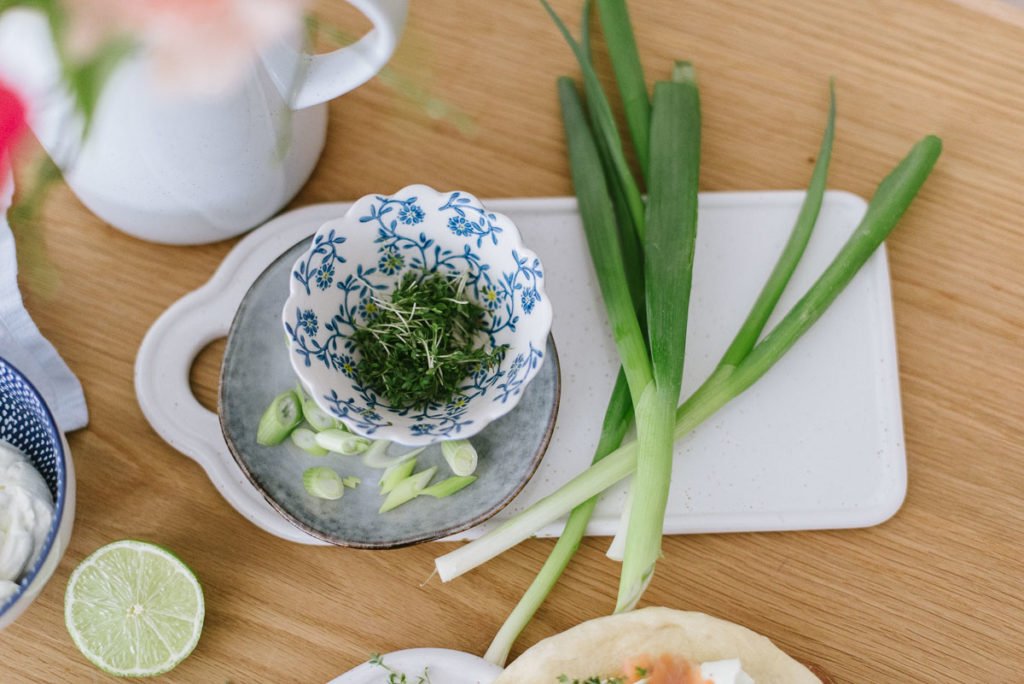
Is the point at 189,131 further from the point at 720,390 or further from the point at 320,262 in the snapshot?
the point at 720,390

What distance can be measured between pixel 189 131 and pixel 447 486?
0.47 metres

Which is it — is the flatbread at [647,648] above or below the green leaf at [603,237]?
below

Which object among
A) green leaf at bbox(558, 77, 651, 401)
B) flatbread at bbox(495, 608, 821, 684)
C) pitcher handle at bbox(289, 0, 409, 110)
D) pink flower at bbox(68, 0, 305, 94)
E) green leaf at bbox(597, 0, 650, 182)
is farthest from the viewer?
green leaf at bbox(597, 0, 650, 182)

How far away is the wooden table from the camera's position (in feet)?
3.64

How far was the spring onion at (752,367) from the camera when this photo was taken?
108 cm

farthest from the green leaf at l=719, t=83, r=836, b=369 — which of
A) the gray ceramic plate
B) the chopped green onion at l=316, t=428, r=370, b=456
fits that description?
the chopped green onion at l=316, t=428, r=370, b=456

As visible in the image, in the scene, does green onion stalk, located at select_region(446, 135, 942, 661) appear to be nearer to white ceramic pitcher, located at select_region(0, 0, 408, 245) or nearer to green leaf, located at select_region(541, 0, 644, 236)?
green leaf, located at select_region(541, 0, 644, 236)

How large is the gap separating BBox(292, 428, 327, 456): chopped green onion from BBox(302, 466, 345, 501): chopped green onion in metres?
0.03

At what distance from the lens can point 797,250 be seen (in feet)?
3.91

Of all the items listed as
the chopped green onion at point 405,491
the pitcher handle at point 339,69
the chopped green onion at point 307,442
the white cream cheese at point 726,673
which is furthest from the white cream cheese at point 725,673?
the pitcher handle at point 339,69

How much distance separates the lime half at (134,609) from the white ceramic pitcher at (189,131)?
38 centimetres

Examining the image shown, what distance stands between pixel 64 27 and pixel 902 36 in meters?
1.10

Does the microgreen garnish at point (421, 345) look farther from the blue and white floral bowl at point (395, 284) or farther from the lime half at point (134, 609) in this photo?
the lime half at point (134, 609)

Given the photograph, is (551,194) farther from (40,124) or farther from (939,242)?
(40,124)
